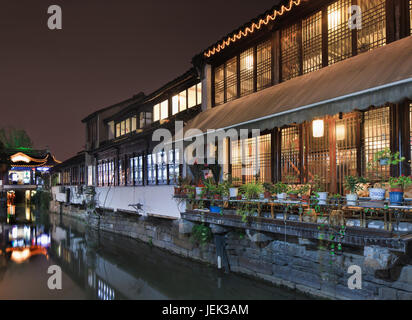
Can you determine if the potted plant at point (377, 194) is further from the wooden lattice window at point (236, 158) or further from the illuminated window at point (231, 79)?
the illuminated window at point (231, 79)

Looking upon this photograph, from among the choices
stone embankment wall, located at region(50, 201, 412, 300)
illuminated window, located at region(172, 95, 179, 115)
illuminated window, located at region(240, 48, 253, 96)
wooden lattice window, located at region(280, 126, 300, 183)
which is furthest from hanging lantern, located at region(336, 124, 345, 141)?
illuminated window, located at region(172, 95, 179, 115)

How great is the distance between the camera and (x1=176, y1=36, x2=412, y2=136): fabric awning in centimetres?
674

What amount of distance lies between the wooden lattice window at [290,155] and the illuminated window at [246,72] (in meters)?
2.70

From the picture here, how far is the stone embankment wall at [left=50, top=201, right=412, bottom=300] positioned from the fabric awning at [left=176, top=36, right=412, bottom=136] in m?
3.15

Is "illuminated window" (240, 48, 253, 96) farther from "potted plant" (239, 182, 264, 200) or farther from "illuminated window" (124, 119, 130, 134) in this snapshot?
"illuminated window" (124, 119, 130, 134)

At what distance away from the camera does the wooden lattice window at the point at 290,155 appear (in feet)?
35.8

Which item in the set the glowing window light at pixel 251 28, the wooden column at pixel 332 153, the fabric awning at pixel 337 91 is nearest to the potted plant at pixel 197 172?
the fabric awning at pixel 337 91

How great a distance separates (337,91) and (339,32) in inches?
122

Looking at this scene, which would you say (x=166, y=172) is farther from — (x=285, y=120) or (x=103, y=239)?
(x=285, y=120)

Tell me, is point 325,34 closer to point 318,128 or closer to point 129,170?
point 318,128

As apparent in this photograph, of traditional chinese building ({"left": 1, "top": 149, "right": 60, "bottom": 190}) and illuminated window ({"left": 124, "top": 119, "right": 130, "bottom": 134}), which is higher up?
illuminated window ({"left": 124, "top": 119, "right": 130, "bottom": 134})

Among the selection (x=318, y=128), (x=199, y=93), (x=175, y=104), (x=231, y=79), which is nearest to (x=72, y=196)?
(x=175, y=104)

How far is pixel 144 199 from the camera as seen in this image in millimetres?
17266
